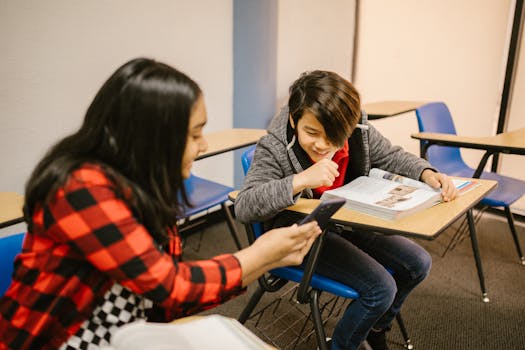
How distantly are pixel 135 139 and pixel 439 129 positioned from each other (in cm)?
227

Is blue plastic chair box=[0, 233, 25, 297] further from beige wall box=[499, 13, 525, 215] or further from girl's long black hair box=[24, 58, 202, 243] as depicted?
beige wall box=[499, 13, 525, 215]

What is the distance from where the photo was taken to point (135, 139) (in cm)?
78

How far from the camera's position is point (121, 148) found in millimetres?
789

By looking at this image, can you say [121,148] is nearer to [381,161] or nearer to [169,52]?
[381,161]

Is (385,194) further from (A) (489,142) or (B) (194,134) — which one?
(A) (489,142)

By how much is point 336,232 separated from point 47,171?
1.02 meters

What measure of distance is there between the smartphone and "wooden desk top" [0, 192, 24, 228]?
0.88 meters

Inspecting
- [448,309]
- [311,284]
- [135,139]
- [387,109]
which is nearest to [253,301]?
[311,284]

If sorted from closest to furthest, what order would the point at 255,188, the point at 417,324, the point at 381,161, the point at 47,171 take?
the point at 47,171 < the point at 255,188 < the point at 381,161 < the point at 417,324

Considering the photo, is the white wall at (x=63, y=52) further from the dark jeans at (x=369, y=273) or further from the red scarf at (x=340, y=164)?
the dark jeans at (x=369, y=273)

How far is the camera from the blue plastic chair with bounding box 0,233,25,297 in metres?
0.96

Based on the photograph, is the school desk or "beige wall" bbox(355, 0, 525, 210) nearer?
the school desk

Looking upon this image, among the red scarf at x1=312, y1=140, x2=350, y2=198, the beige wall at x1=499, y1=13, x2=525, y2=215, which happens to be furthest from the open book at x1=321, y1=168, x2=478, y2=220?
the beige wall at x1=499, y1=13, x2=525, y2=215

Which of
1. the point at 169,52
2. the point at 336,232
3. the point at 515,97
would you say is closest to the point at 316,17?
the point at 169,52
